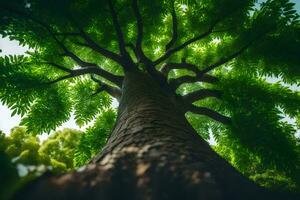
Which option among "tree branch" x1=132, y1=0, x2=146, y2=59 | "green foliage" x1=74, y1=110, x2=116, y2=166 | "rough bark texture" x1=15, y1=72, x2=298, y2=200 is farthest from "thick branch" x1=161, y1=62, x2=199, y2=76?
"rough bark texture" x1=15, y1=72, x2=298, y2=200

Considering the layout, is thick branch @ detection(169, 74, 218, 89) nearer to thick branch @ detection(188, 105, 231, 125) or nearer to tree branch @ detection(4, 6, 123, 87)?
thick branch @ detection(188, 105, 231, 125)

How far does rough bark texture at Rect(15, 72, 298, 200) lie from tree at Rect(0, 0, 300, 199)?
1.1 inches

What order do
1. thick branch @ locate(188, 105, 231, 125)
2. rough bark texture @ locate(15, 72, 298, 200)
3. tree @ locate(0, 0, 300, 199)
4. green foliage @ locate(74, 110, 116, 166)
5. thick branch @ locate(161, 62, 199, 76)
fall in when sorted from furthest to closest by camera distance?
green foliage @ locate(74, 110, 116, 166) < thick branch @ locate(161, 62, 199, 76) < thick branch @ locate(188, 105, 231, 125) < tree @ locate(0, 0, 300, 199) < rough bark texture @ locate(15, 72, 298, 200)

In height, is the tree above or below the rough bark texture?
above

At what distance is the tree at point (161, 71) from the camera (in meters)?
3.55

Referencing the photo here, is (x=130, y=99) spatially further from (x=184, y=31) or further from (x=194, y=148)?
(x=184, y=31)

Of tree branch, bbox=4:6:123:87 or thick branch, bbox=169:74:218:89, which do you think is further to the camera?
thick branch, bbox=169:74:218:89

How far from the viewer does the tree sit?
3547 mm

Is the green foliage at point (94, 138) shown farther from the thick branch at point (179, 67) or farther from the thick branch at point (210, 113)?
the thick branch at point (210, 113)

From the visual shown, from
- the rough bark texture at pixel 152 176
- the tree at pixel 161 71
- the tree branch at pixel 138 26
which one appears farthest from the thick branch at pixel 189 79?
the rough bark texture at pixel 152 176

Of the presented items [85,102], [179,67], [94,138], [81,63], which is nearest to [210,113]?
[179,67]

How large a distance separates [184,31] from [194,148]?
5.35m

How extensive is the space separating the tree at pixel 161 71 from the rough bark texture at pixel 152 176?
0.03 metres

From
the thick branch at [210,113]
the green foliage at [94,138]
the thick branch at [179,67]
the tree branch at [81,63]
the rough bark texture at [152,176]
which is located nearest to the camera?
the rough bark texture at [152,176]
